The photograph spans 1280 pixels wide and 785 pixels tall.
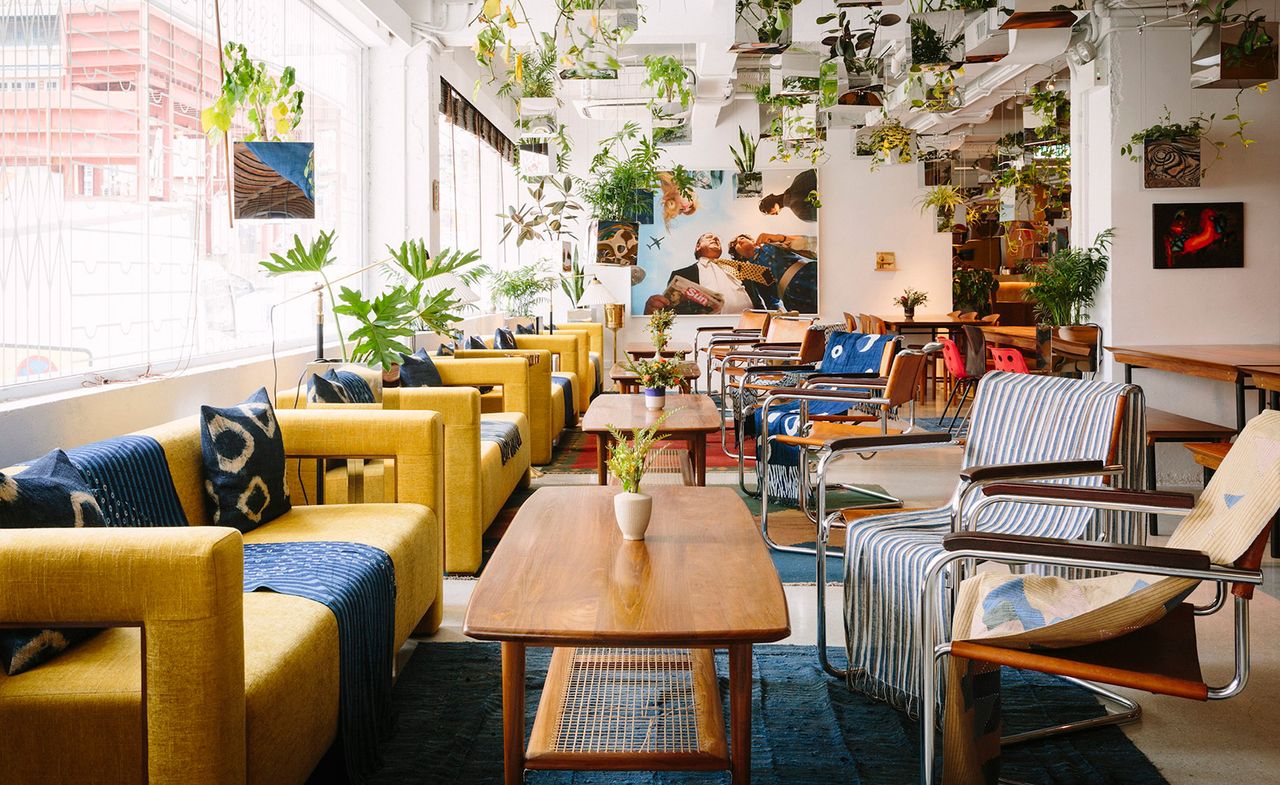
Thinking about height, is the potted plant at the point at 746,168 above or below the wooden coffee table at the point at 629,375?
above

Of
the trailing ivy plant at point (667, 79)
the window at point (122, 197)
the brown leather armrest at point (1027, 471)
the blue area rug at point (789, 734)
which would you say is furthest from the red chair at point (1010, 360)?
the window at point (122, 197)

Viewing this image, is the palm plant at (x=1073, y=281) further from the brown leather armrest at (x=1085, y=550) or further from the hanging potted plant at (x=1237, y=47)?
the brown leather armrest at (x=1085, y=550)

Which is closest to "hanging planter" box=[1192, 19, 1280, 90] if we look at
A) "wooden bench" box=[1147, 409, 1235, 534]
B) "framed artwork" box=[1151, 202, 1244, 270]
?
"framed artwork" box=[1151, 202, 1244, 270]

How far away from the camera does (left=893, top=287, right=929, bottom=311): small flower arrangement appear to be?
12016 millimetres

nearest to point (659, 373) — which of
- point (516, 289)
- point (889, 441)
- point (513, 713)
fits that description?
point (889, 441)

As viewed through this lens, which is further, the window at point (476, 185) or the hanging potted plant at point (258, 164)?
the window at point (476, 185)

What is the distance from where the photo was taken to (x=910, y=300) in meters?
12.2

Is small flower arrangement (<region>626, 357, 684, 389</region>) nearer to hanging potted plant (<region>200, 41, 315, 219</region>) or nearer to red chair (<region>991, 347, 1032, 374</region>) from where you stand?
hanging potted plant (<region>200, 41, 315, 219</region>)

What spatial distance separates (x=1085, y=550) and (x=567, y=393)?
670 centimetres

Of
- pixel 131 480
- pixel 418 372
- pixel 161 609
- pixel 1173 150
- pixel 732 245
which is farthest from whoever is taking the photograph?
pixel 732 245

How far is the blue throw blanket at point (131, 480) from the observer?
268 cm

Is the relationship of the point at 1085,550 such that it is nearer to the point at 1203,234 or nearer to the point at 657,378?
the point at 657,378

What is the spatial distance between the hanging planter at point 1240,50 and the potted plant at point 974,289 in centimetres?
977

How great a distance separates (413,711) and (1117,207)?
603cm
